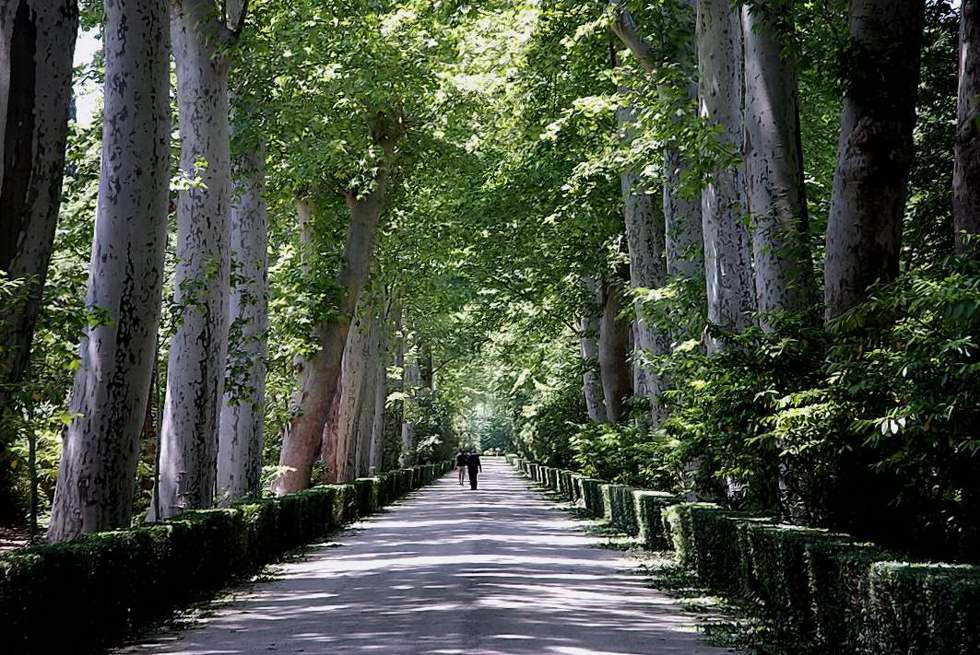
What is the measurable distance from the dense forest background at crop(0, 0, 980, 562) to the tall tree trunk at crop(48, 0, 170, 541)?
79mm

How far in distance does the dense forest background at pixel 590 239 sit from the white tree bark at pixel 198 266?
5cm

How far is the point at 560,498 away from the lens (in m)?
42.4

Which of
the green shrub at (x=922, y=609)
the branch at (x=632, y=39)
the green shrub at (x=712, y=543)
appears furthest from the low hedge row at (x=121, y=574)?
the branch at (x=632, y=39)

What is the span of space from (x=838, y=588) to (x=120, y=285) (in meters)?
7.47

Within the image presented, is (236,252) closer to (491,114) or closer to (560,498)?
(491,114)

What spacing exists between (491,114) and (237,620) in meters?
21.0

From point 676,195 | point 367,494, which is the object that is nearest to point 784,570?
point 676,195

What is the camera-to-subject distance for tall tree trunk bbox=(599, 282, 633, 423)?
33750 millimetres

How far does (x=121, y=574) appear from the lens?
1026 centimetres

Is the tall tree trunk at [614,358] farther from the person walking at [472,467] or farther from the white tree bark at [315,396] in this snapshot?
the person walking at [472,467]

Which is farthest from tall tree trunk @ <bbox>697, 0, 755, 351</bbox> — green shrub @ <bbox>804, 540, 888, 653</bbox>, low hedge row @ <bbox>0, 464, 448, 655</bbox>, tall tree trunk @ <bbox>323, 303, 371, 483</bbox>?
tall tree trunk @ <bbox>323, 303, 371, 483</bbox>

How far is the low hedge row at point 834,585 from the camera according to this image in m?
6.46

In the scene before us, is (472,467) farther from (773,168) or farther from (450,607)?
(450,607)

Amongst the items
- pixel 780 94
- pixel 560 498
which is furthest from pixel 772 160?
pixel 560 498
